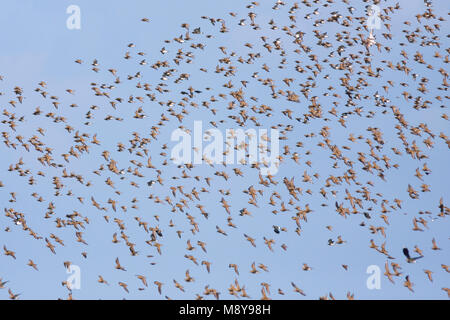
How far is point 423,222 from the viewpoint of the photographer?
78812mm

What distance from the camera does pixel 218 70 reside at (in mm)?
85000

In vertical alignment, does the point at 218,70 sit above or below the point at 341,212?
above
